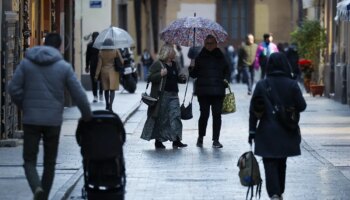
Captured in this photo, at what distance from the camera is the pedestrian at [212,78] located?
19.9 metres

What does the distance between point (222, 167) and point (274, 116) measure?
438 centimetres

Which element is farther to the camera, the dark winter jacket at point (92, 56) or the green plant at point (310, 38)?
the green plant at point (310, 38)

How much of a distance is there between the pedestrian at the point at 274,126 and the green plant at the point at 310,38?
2542 centimetres

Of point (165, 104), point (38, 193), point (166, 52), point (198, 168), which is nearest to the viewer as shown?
point (38, 193)

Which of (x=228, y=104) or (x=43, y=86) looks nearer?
(x=43, y=86)

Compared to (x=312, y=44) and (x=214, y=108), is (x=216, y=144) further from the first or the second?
(x=312, y=44)

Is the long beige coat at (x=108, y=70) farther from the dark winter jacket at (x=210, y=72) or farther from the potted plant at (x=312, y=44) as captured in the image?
the potted plant at (x=312, y=44)

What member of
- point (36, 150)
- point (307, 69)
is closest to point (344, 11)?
point (307, 69)

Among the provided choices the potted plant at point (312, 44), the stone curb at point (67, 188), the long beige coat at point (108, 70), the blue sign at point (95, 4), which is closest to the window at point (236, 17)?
the potted plant at point (312, 44)

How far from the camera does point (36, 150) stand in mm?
12250

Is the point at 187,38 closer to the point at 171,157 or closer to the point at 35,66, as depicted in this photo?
the point at 171,157

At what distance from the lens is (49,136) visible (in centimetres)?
1220

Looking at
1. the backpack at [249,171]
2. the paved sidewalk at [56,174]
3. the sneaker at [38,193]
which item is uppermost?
the backpack at [249,171]

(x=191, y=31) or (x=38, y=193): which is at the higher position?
(x=191, y=31)
